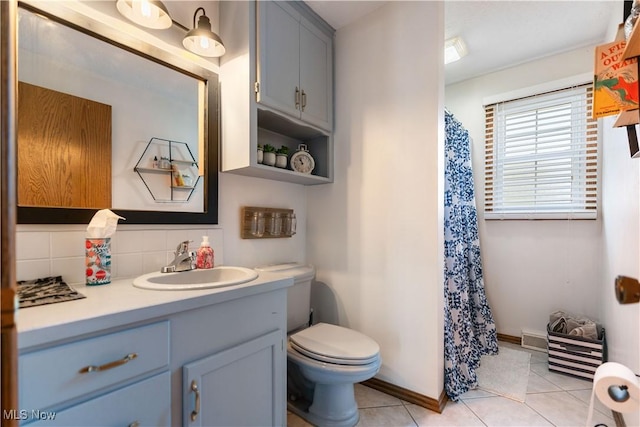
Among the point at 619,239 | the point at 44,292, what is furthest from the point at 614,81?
the point at 44,292

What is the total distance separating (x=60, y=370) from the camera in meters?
0.67

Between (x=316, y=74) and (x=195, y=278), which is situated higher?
(x=316, y=74)

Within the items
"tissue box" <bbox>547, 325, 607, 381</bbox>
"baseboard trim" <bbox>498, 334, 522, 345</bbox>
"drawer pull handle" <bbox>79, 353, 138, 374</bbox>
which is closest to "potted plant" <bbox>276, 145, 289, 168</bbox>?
"drawer pull handle" <bbox>79, 353, 138, 374</bbox>

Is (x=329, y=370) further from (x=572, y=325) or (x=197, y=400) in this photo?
(x=572, y=325)

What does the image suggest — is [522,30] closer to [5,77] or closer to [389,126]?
[389,126]

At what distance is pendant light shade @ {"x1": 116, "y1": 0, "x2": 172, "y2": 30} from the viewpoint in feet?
3.96

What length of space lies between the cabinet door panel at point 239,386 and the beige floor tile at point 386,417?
53 centimetres

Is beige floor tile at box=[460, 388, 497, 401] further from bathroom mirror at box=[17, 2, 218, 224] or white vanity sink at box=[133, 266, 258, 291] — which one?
bathroom mirror at box=[17, 2, 218, 224]

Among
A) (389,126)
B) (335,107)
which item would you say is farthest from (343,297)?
(335,107)

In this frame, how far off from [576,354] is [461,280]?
0.96 m

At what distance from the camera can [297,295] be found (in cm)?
174

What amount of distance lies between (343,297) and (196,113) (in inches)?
57.5

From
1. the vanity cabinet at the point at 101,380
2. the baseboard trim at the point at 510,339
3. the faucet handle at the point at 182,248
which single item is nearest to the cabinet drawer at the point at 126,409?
the vanity cabinet at the point at 101,380

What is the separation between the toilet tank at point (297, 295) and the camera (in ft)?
5.55
